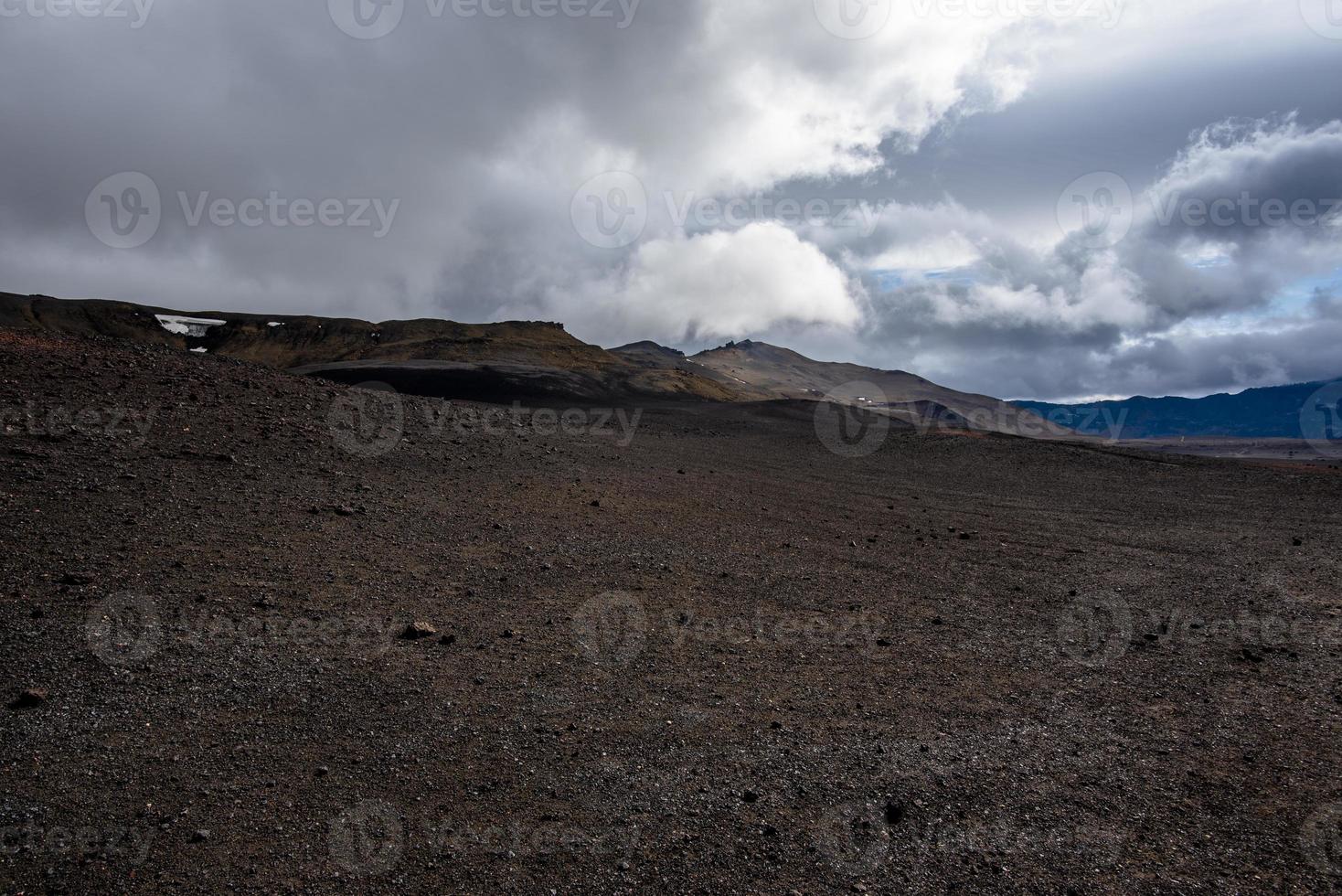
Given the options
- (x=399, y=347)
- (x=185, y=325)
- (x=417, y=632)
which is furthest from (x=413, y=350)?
(x=417, y=632)

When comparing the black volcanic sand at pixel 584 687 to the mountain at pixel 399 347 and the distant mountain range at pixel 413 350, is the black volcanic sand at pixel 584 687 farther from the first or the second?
the mountain at pixel 399 347

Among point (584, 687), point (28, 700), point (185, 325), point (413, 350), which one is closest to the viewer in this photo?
point (28, 700)

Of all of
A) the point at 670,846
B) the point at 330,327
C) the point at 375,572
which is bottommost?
the point at 670,846

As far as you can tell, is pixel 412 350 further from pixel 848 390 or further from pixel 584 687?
pixel 848 390

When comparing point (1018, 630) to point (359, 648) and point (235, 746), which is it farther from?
point (235, 746)

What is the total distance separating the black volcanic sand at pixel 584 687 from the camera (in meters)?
4.72

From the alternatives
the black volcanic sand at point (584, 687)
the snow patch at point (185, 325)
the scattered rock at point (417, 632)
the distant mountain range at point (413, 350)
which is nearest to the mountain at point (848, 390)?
the distant mountain range at point (413, 350)

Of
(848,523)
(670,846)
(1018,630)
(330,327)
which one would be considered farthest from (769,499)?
(330,327)

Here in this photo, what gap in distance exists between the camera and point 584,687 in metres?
6.94

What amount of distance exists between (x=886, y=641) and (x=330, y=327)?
83526 millimetres

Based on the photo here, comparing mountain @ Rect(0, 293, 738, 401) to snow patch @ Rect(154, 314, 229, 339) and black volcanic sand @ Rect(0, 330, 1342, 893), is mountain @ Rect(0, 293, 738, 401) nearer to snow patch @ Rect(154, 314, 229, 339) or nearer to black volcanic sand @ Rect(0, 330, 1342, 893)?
snow patch @ Rect(154, 314, 229, 339)

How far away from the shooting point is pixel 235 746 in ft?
18.4

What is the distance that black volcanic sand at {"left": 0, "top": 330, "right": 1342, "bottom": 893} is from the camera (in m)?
4.72

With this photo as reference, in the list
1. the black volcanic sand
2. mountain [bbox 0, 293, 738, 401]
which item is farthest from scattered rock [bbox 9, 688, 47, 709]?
mountain [bbox 0, 293, 738, 401]
